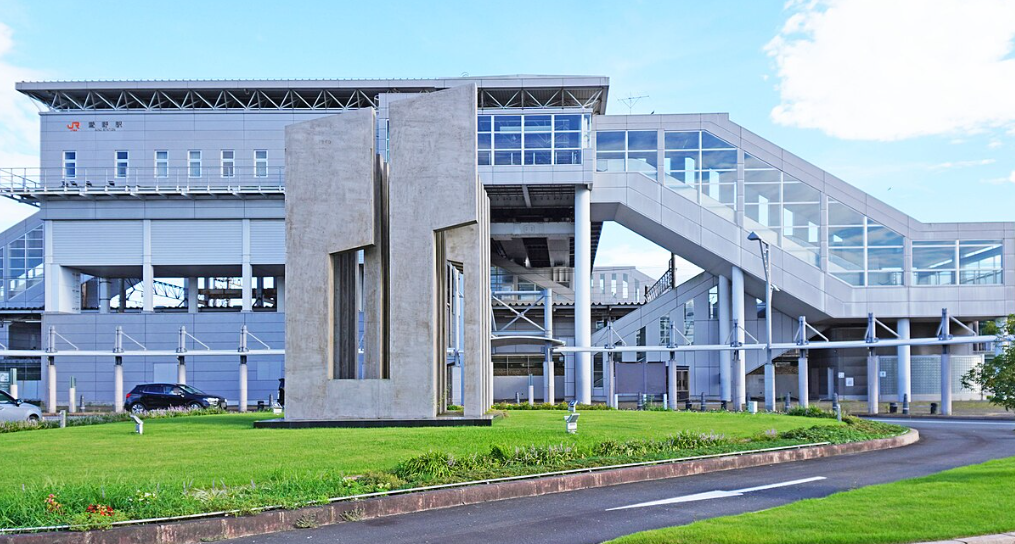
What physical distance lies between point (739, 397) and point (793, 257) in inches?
307

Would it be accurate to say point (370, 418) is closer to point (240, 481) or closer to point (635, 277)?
point (240, 481)

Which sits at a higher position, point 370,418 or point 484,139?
point 484,139

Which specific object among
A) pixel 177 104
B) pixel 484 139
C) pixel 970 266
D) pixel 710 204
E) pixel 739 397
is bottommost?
pixel 739 397

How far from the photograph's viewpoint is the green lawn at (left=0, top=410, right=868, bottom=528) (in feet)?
36.2

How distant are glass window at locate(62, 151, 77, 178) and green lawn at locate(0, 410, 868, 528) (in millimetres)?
31179

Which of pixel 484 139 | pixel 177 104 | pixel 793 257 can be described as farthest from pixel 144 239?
pixel 793 257

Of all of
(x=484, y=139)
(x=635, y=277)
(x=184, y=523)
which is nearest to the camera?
(x=184, y=523)

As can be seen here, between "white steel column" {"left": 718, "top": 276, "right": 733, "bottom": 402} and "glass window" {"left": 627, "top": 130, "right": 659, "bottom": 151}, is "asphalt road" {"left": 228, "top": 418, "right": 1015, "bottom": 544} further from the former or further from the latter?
"glass window" {"left": 627, "top": 130, "right": 659, "bottom": 151}

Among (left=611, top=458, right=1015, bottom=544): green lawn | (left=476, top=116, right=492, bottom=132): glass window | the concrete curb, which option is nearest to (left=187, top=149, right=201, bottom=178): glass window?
(left=476, top=116, right=492, bottom=132): glass window

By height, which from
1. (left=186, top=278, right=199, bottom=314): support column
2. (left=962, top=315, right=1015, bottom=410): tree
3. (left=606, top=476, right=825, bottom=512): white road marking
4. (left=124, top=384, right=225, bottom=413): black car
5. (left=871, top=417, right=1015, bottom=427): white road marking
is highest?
(left=186, top=278, right=199, bottom=314): support column

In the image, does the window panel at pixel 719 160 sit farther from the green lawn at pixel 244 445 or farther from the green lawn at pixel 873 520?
the green lawn at pixel 873 520

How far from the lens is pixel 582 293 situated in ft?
150

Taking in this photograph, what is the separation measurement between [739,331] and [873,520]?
1277 inches

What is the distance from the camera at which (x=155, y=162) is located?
50.8m
